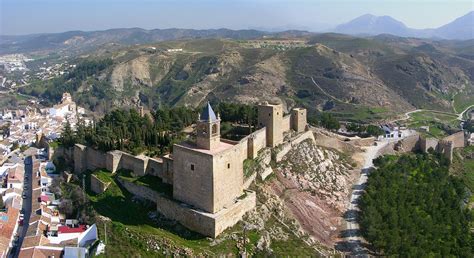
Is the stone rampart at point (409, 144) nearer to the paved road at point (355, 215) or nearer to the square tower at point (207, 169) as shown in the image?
the paved road at point (355, 215)

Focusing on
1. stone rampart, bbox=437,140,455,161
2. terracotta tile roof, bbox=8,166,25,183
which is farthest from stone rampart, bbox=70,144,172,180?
stone rampart, bbox=437,140,455,161

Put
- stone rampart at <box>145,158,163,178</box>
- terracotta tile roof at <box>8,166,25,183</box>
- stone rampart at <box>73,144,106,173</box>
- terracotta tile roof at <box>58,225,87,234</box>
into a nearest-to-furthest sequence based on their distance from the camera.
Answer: terracotta tile roof at <box>58,225,87,234</box> < stone rampart at <box>145,158,163,178</box> < stone rampart at <box>73,144,106,173</box> < terracotta tile roof at <box>8,166,25,183</box>

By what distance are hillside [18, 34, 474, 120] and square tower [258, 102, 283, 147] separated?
37.6 meters

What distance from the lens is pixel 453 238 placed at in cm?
2597

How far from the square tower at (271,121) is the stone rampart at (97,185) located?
395 inches

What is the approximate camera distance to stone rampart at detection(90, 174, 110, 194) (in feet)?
81.8

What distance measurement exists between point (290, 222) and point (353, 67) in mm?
70210

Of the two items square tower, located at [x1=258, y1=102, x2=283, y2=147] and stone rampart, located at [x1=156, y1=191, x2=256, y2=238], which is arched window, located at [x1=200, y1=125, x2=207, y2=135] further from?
square tower, located at [x1=258, y1=102, x2=283, y2=147]

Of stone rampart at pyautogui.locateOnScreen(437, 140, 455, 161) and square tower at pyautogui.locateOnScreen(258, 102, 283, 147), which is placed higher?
square tower at pyautogui.locateOnScreen(258, 102, 283, 147)

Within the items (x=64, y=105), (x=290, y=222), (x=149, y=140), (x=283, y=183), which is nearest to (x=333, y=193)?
(x=283, y=183)

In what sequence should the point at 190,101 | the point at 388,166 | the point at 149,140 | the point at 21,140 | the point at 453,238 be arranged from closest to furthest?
1. the point at 453,238
2. the point at 149,140
3. the point at 388,166
4. the point at 21,140
5. the point at 190,101

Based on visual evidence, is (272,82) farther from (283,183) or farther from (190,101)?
(283,183)

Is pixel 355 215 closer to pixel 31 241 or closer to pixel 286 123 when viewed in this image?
pixel 286 123

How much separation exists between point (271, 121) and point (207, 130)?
27.9 feet
